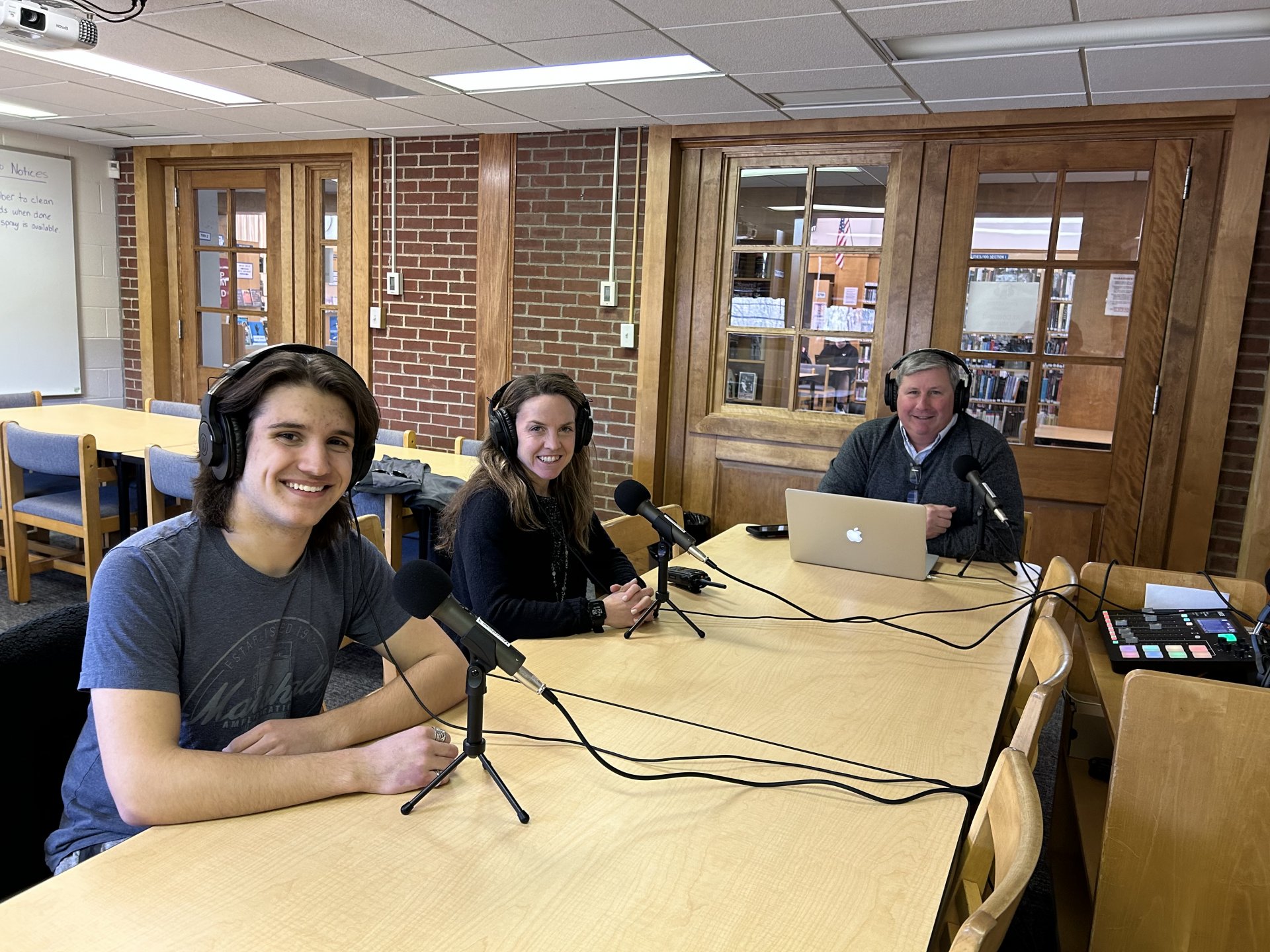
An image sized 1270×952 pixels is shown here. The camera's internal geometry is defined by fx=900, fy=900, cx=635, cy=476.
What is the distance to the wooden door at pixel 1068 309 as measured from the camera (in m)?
4.02

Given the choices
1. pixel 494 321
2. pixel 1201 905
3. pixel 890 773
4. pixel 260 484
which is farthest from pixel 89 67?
pixel 1201 905

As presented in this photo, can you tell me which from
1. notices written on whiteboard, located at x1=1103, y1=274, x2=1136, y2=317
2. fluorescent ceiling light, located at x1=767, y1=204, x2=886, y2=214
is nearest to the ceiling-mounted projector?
fluorescent ceiling light, located at x1=767, y1=204, x2=886, y2=214

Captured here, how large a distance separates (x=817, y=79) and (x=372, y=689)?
3.05m

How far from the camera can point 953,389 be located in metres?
2.99

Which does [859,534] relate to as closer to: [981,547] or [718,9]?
[981,547]

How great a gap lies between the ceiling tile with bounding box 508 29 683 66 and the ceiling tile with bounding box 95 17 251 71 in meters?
1.22

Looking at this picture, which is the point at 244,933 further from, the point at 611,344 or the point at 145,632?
the point at 611,344

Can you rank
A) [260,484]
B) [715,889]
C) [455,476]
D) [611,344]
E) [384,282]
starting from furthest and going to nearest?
[384,282] → [611,344] → [455,476] → [260,484] → [715,889]

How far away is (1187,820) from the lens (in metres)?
1.40

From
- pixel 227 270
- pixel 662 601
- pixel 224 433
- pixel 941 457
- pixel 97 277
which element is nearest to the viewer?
pixel 224 433

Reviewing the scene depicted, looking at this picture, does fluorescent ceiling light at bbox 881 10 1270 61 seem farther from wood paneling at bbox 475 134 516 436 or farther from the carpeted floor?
wood paneling at bbox 475 134 516 436

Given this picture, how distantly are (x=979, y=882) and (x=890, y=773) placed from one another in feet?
0.62

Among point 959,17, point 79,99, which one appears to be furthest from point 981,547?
point 79,99

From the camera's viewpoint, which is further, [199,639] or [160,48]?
[160,48]
